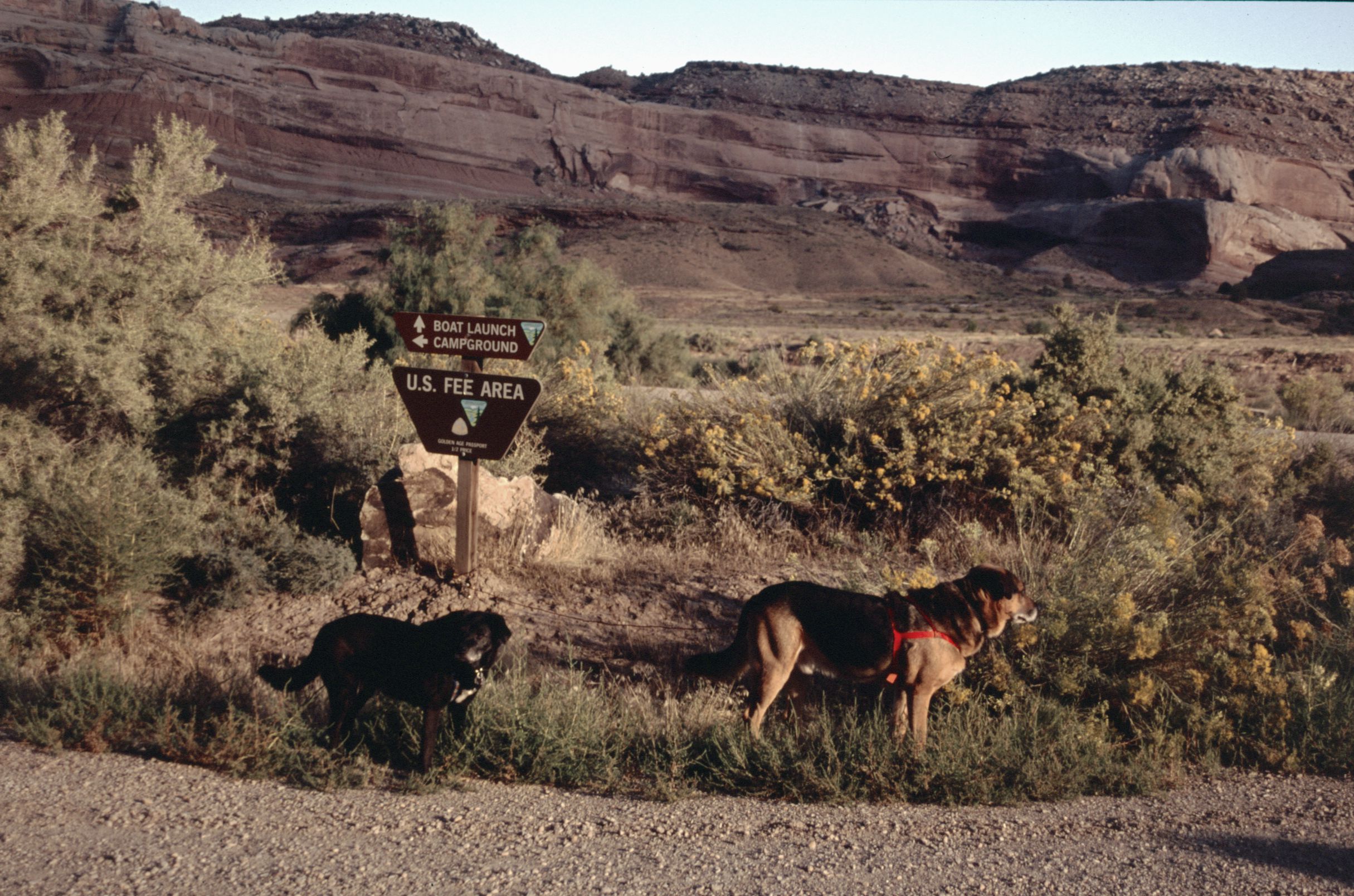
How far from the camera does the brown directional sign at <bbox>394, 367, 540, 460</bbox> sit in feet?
20.3

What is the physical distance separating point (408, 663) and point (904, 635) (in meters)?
2.35

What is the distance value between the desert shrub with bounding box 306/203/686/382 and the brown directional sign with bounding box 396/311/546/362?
26.2 ft

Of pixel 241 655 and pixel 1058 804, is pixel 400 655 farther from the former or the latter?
pixel 1058 804

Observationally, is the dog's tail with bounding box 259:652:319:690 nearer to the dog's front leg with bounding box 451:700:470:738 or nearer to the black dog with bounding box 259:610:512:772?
the black dog with bounding box 259:610:512:772

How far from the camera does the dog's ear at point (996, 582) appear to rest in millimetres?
4949

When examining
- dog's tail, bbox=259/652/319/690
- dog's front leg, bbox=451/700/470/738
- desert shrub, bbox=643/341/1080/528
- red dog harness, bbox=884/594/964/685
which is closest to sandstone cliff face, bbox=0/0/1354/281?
desert shrub, bbox=643/341/1080/528

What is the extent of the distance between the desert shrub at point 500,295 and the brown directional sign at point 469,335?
314 inches

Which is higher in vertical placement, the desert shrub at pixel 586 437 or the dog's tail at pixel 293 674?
the desert shrub at pixel 586 437

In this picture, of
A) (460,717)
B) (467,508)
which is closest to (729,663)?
(460,717)

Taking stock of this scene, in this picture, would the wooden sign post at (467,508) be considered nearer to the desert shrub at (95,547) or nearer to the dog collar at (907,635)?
the desert shrub at (95,547)

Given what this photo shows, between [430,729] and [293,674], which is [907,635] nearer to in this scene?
[430,729]

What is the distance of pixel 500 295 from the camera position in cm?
1773

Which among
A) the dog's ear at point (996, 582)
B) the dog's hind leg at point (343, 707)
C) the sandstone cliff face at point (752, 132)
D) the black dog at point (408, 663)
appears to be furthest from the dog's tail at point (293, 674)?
the sandstone cliff face at point (752, 132)

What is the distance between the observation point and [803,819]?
13.6 ft
